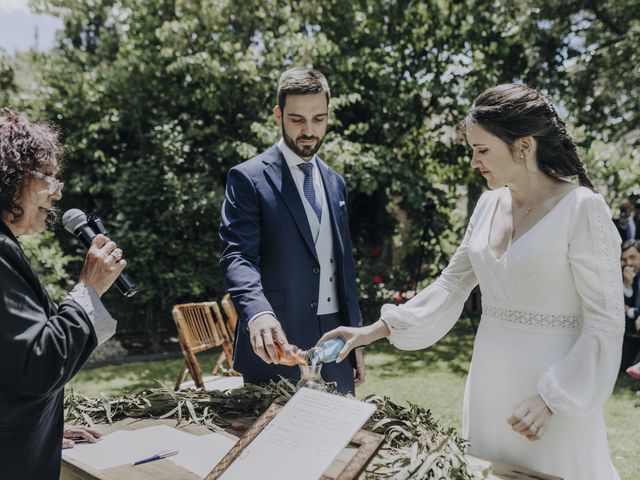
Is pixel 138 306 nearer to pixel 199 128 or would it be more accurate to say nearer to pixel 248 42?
pixel 199 128

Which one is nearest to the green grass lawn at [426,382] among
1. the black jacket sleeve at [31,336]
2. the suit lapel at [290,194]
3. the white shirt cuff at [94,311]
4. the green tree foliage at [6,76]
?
the suit lapel at [290,194]

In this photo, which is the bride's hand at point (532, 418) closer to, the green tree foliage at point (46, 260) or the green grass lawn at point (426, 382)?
the green grass lawn at point (426, 382)

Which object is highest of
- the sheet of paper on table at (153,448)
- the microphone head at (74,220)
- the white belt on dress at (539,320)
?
the microphone head at (74,220)

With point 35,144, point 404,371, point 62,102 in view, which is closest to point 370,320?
point 404,371

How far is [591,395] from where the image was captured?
1.76 m

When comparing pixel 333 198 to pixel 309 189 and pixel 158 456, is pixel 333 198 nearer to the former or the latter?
pixel 309 189

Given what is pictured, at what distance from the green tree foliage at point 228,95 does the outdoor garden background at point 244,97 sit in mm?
31

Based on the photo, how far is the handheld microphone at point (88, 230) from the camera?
1932 mm

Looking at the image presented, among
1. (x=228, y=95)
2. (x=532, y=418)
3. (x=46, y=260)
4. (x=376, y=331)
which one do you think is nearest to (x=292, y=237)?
(x=376, y=331)

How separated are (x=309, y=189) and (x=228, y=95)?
646 centimetres

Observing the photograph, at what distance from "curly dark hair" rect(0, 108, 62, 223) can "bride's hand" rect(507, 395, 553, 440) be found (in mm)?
1525

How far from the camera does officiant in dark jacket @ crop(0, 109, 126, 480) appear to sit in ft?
4.76

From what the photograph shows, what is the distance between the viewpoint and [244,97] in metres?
9.02

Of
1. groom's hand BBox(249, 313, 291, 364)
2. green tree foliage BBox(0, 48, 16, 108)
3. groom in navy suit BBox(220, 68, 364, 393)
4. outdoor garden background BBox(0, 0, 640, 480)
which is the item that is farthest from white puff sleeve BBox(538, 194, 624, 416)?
green tree foliage BBox(0, 48, 16, 108)
